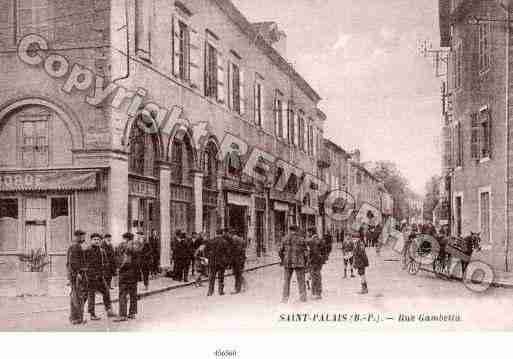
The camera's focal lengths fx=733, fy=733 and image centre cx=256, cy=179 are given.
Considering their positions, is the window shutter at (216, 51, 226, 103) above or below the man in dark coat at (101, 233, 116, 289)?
above

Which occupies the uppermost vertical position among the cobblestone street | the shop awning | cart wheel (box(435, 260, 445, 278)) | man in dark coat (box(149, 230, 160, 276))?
the shop awning

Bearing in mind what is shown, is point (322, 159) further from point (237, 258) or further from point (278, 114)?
point (237, 258)

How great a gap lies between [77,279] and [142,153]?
6340 millimetres

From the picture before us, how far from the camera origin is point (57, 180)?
48.9ft

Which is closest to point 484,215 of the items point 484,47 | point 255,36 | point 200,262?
point 484,47

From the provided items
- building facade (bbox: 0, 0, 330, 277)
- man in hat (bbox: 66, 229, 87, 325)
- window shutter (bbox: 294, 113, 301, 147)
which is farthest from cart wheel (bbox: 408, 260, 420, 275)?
window shutter (bbox: 294, 113, 301, 147)

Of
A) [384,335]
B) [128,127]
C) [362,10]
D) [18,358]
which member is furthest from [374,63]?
[18,358]

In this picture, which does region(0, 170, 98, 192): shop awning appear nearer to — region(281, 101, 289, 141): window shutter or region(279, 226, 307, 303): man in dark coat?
region(279, 226, 307, 303): man in dark coat

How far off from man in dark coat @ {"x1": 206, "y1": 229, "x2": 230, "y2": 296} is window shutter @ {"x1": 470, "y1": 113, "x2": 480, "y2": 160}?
7774mm

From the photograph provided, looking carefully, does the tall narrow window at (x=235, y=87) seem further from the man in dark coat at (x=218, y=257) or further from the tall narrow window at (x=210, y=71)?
the man in dark coat at (x=218, y=257)

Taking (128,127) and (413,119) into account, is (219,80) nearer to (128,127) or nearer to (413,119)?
(128,127)

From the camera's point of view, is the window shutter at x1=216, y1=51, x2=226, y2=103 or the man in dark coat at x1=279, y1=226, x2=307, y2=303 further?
the window shutter at x1=216, y1=51, x2=226, y2=103

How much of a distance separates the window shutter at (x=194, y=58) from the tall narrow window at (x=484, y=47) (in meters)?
7.50

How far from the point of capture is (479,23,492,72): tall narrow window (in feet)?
57.2
